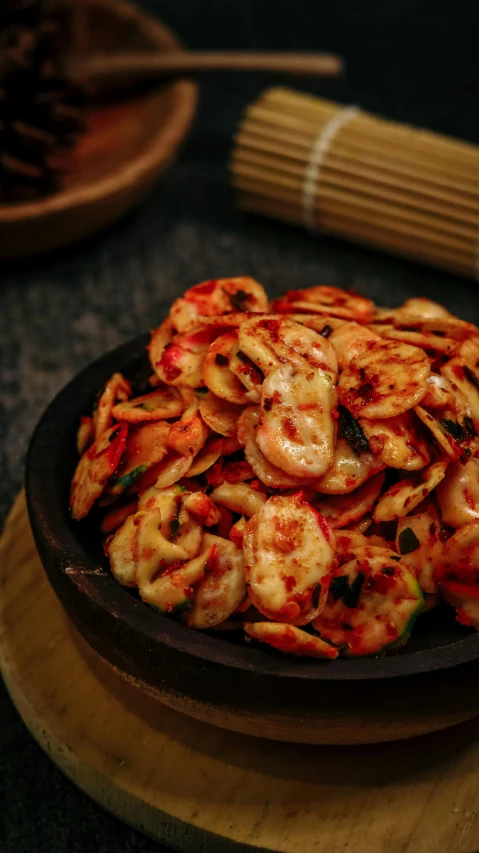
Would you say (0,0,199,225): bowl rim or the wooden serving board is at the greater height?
(0,0,199,225): bowl rim

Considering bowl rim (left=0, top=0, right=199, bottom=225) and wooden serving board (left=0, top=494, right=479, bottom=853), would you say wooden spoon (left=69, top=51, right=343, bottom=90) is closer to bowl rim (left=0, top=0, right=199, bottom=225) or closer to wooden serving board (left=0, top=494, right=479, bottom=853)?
bowl rim (left=0, top=0, right=199, bottom=225)

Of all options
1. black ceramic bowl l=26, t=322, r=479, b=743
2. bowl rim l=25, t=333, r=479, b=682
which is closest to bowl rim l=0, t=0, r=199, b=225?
bowl rim l=25, t=333, r=479, b=682

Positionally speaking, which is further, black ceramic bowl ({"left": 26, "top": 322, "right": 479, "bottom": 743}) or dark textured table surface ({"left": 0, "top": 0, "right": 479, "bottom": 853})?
dark textured table surface ({"left": 0, "top": 0, "right": 479, "bottom": 853})

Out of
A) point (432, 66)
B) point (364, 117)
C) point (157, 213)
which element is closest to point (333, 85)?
point (432, 66)

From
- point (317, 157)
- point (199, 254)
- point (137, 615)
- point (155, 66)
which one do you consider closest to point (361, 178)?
point (317, 157)

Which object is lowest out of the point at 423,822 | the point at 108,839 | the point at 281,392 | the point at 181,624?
the point at 108,839

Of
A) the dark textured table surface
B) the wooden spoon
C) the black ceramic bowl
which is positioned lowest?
the dark textured table surface

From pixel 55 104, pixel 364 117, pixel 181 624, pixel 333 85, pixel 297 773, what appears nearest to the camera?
pixel 181 624

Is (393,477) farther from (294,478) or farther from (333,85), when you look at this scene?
(333,85)
